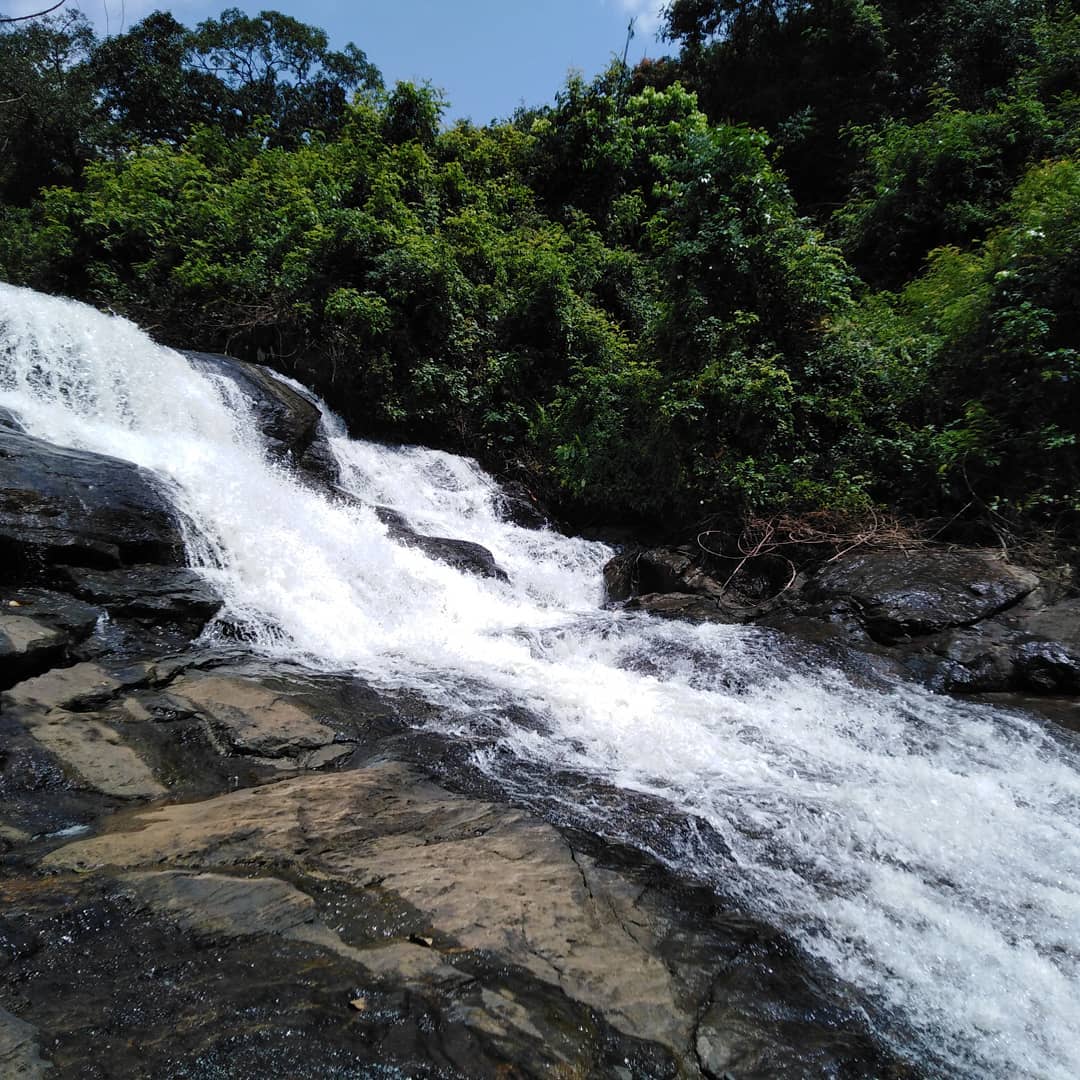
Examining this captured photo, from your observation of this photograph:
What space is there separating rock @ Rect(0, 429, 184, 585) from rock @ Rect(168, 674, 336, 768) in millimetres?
1671

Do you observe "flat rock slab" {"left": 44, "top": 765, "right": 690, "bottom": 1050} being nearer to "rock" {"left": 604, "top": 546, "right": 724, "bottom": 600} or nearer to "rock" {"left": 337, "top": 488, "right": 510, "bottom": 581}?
"rock" {"left": 337, "top": 488, "right": 510, "bottom": 581}

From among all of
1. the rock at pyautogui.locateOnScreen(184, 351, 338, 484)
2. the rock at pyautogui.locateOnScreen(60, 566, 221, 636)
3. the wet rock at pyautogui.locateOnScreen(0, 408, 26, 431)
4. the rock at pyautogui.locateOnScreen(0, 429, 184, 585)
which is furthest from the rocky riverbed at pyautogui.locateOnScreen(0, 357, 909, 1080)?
the rock at pyautogui.locateOnScreen(184, 351, 338, 484)

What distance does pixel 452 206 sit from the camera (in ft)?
52.5

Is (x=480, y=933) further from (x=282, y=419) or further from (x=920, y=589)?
(x=282, y=419)

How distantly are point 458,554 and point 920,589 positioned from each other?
17.1 feet

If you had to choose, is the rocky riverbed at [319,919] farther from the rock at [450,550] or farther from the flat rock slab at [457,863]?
the rock at [450,550]

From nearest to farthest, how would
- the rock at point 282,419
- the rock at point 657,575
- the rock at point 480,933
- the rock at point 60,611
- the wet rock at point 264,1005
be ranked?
the wet rock at point 264,1005
the rock at point 480,933
the rock at point 60,611
the rock at point 657,575
the rock at point 282,419

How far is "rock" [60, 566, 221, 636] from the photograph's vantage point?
4.90m

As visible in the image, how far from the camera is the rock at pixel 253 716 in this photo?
384 centimetres

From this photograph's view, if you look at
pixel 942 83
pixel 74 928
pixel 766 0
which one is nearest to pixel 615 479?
pixel 74 928

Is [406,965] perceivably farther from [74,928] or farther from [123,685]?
[123,685]

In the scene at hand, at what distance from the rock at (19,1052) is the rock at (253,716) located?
217 centimetres

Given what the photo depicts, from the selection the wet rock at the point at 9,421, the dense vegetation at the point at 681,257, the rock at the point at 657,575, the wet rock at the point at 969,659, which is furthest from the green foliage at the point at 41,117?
the wet rock at the point at 969,659

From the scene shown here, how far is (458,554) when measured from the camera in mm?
8023
